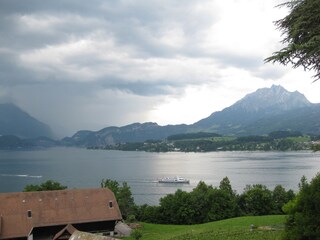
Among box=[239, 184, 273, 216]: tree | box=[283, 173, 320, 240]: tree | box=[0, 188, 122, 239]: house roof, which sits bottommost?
box=[239, 184, 273, 216]: tree

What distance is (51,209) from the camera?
43.0 m

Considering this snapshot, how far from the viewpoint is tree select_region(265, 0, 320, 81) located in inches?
566

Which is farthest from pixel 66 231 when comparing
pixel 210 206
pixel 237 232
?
pixel 210 206

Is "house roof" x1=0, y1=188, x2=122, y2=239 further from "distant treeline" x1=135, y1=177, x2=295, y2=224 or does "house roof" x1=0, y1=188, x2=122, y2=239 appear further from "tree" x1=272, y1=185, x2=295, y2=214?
"tree" x1=272, y1=185, x2=295, y2=214

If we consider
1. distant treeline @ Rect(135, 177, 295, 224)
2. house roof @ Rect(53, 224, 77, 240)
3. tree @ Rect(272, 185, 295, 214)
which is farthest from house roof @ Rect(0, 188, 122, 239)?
tree @ Rect(272, 185, 295, 214)

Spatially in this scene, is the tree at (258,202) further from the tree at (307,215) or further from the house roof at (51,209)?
the tree at (307,215)

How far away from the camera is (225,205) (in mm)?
57062

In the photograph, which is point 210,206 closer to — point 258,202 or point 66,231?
point 258,202

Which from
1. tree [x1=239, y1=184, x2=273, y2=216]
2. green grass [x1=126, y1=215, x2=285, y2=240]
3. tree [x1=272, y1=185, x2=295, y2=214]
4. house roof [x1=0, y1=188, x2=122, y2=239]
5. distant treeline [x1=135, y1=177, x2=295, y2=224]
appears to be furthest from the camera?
tree [x1=239, y1=184, x2=273, y2=216]

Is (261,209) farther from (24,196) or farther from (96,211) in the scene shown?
(24,196)

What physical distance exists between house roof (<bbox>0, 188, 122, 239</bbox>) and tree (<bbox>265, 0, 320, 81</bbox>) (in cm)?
3312

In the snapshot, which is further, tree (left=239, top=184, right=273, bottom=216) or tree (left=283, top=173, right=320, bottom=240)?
tree (left=239, top=184, right=273, bottom=216)

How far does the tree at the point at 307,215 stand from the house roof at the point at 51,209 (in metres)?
26.9

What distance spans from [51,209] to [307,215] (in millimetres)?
30778
